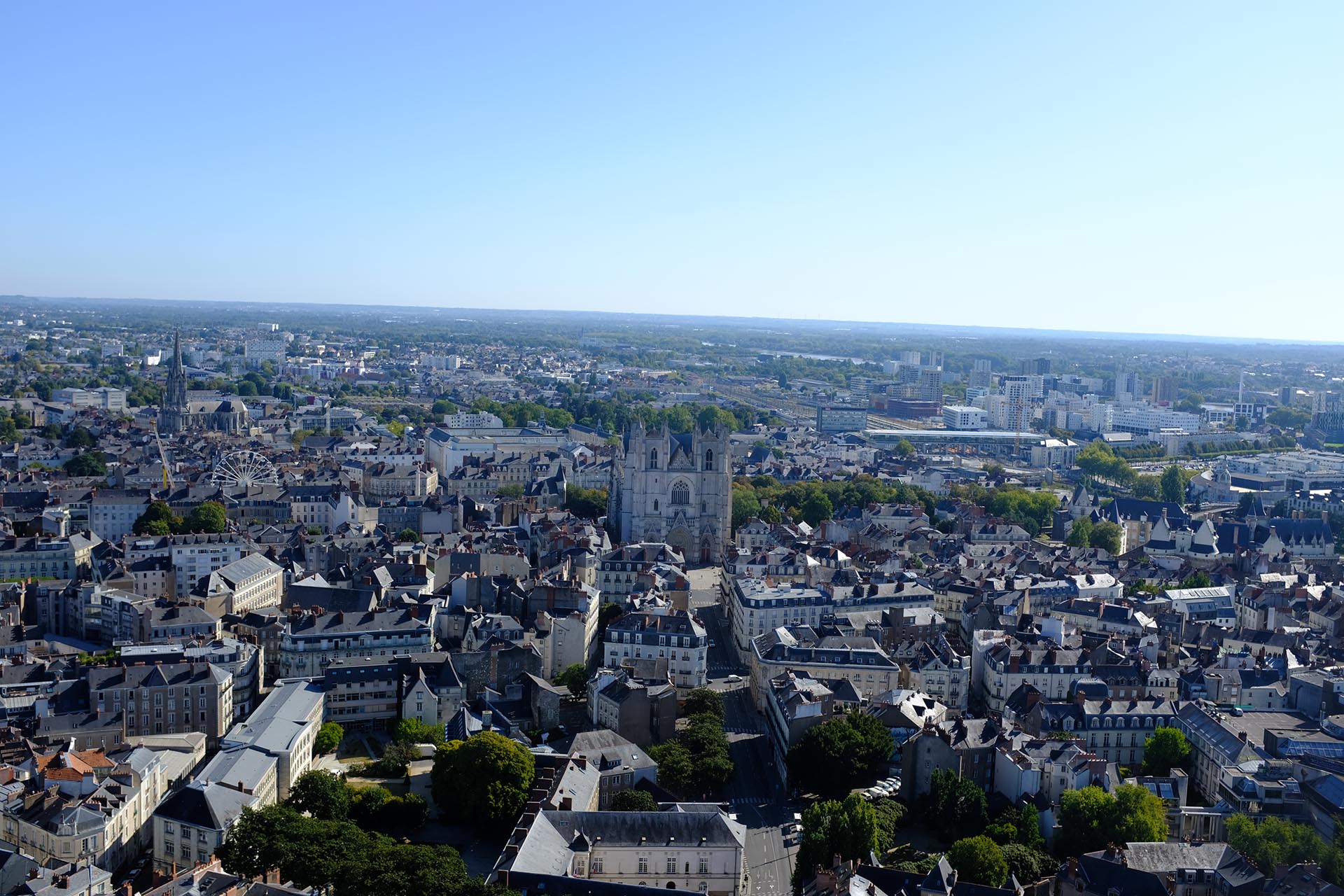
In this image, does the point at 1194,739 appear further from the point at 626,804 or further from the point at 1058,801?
the point at 626,804

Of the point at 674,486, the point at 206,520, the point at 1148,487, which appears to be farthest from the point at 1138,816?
the point at 1148,487

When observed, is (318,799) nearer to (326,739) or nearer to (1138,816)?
(326,739)

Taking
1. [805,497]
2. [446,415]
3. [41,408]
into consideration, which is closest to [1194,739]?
[805,497]

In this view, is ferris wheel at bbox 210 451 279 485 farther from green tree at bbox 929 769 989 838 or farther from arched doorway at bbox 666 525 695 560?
green tree at bbox 929 769 989 838

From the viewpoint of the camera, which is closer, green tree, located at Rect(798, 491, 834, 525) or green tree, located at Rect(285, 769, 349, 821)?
green tree, located at Rect(285, 769, 349, 821)

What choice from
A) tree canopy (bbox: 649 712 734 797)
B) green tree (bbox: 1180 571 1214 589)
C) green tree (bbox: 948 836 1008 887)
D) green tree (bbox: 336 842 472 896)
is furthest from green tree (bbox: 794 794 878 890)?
green tree (bbox: 1180 571 1214 589)

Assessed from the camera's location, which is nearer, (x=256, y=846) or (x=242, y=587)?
(x=256, y=846)
